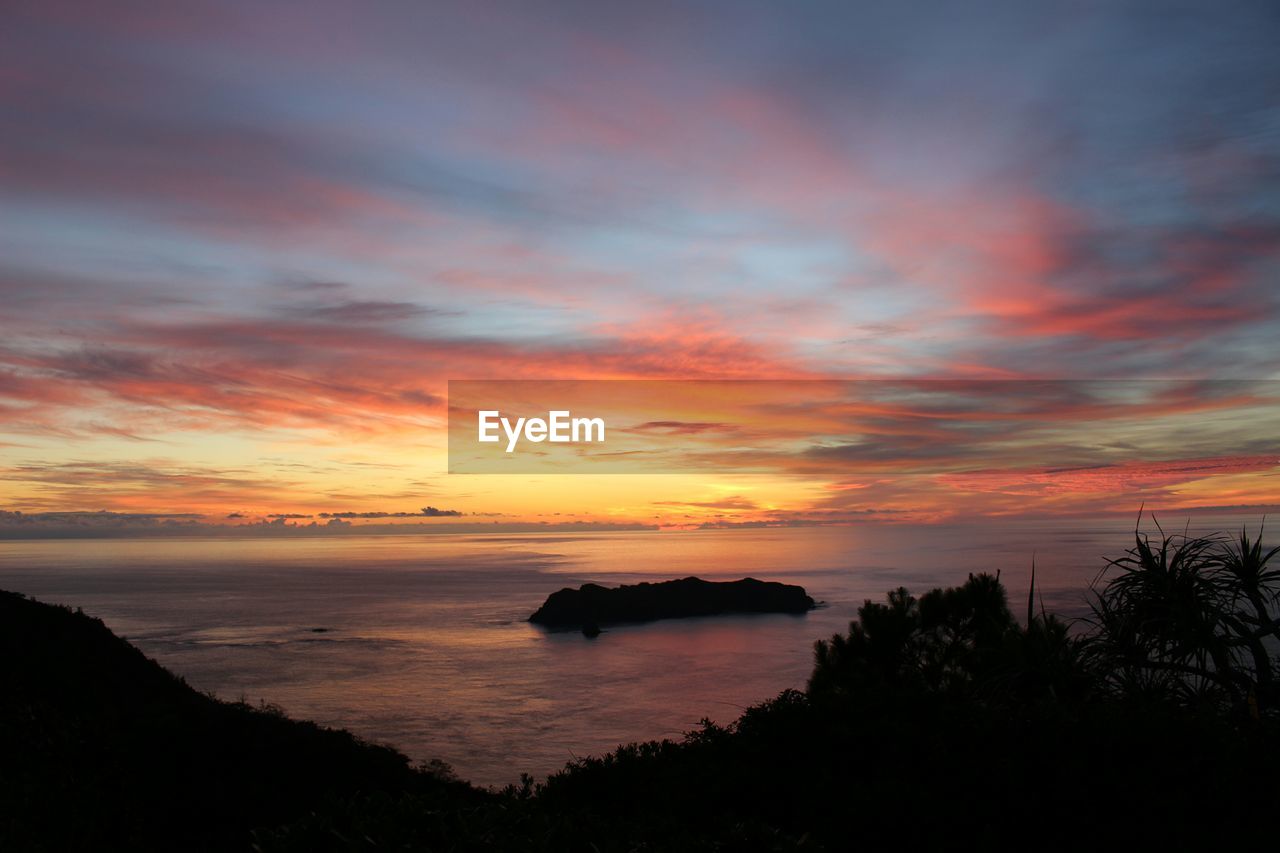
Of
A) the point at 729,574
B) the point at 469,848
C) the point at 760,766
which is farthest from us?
the point at 729,574

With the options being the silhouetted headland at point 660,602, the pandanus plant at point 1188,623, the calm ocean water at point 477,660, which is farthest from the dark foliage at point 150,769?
the silhouetted headland at point 660,602

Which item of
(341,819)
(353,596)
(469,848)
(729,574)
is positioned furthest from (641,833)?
(729,574)

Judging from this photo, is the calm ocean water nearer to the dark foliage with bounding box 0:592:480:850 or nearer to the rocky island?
the rocky island

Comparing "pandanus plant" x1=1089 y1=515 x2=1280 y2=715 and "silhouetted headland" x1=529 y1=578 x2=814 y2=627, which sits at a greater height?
"pandanus plant" x1=1089 y1=515 x2=1280 y2=715

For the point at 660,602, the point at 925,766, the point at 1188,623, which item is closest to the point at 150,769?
the point at 925,766

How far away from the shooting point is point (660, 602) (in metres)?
122

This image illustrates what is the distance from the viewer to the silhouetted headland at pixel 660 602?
11475cm

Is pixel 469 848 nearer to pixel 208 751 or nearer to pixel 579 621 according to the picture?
pixel 208 751

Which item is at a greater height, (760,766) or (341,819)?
(341,819)

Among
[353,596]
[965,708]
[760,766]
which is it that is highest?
[965,708]

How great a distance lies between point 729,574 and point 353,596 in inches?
3131

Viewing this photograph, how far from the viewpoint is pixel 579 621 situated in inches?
4500

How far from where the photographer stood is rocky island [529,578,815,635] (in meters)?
115

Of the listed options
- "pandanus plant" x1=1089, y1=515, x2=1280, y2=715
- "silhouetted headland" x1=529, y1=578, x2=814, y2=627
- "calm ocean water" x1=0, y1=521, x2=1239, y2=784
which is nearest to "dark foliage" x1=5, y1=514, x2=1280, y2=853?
"pandanus plant" x1=1089, y1=515, x2=1280, y2=715
